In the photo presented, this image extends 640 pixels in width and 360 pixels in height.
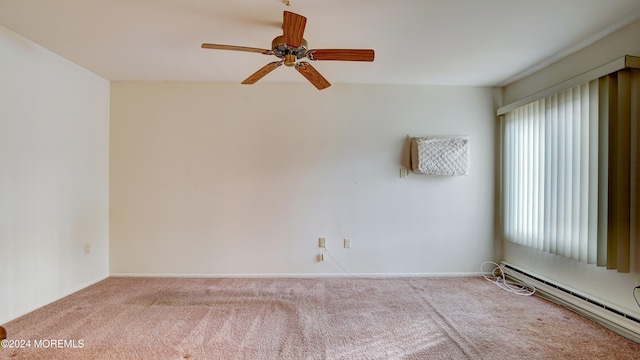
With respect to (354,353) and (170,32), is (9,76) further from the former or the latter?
(354,353)

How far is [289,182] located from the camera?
120 inches

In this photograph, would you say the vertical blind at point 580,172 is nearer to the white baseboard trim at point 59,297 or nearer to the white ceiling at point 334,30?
the white ceiling at point 334,30

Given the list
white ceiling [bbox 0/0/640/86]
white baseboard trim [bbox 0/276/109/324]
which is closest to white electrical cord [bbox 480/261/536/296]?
white ceiling [bbox 0/0/640/86]

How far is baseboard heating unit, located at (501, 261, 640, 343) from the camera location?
186cm

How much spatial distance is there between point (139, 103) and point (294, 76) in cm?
188

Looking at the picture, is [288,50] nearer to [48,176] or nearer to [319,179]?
[319,179]

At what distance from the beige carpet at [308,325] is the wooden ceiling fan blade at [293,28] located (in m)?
2.05

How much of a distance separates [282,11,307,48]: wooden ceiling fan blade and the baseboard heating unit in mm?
3012

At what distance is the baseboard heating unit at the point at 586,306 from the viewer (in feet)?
6.10

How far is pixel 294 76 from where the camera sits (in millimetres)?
2887

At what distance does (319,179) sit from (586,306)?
2.67 metres

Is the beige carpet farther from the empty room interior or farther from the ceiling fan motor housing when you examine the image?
the ceiling fan motor housing

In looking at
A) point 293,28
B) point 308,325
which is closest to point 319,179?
point 308,325

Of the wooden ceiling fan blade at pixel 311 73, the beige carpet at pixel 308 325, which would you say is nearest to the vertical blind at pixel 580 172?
the beige carpet at pixel 308 325
